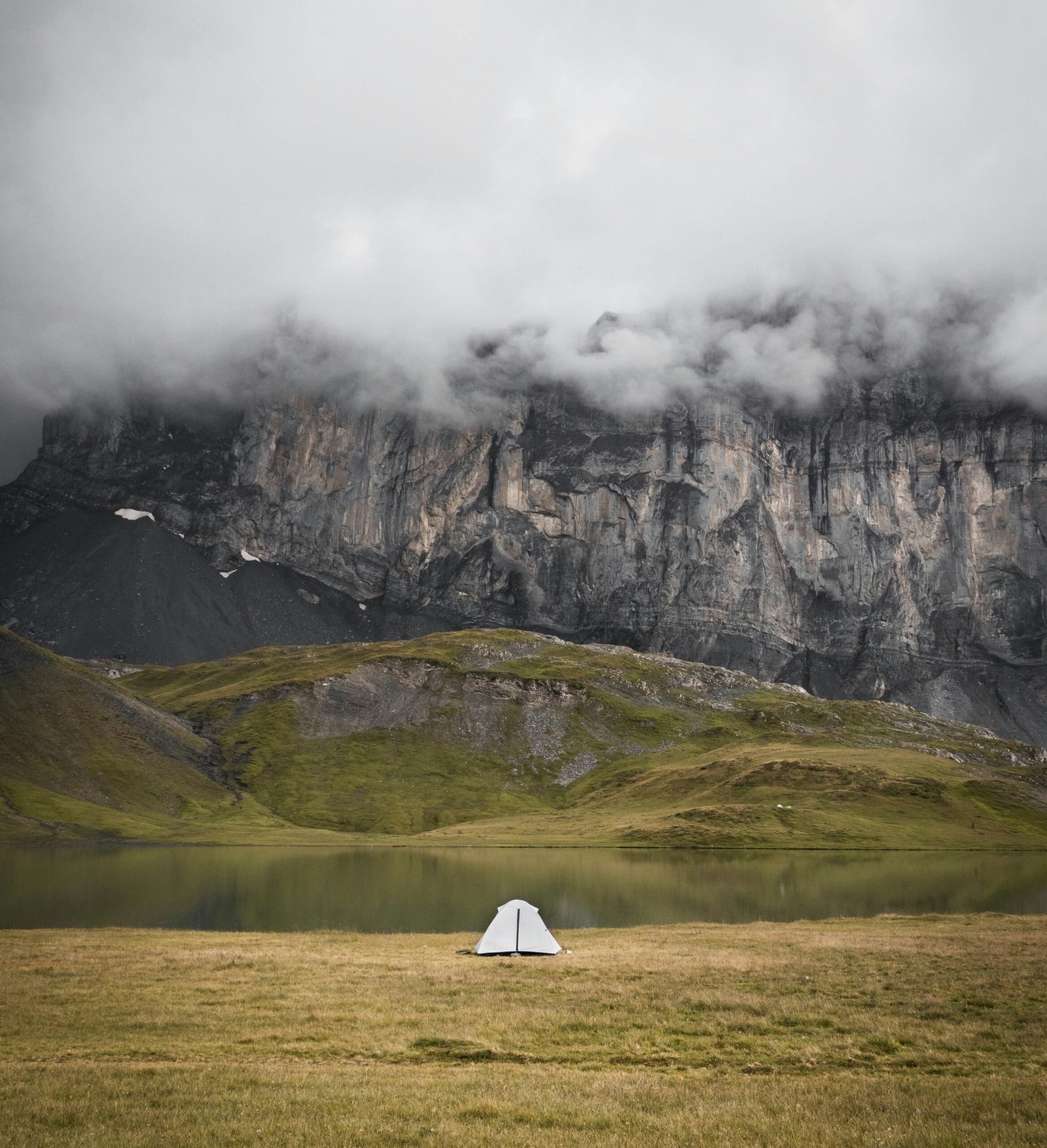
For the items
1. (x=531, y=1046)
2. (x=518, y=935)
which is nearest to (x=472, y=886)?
(x=518, y=935)

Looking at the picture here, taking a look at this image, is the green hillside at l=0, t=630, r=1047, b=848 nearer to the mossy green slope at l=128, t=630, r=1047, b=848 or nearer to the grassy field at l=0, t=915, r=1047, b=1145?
the mossy green slope at l=128, t=630, r=1047, b=848

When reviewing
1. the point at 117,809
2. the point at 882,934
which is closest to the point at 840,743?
the point at 117,809

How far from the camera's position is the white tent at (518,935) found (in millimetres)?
37375

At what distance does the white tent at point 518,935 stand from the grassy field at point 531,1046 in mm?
1758

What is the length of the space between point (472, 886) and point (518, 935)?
3761 centimetres

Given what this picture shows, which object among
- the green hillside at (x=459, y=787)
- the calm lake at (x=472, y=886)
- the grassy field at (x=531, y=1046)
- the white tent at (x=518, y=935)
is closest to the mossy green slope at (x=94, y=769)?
the green hillside at (x=459, y=787)

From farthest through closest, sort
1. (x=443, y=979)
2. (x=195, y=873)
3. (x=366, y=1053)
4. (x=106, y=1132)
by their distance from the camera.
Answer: (x=195, y=873)
(x=443, y=979)
(x=366, y=1053)
(x=106, y=1132)

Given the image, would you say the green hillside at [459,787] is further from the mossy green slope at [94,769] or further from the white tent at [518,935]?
the white tent at [518,935]

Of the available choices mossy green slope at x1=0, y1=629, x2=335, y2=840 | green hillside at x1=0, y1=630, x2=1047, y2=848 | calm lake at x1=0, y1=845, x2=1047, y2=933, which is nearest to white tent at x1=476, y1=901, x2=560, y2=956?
calm lake at x1=0, y1=845, x2=1047, y2=933

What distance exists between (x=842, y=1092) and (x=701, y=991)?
10.2 metres

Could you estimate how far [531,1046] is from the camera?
68.4 ft

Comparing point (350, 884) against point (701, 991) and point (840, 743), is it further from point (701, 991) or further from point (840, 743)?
point (840, 743)

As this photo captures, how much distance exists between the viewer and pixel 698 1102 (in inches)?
625

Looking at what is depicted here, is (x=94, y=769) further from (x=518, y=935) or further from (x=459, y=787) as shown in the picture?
(x=518, y=935)
